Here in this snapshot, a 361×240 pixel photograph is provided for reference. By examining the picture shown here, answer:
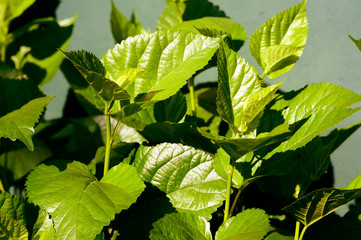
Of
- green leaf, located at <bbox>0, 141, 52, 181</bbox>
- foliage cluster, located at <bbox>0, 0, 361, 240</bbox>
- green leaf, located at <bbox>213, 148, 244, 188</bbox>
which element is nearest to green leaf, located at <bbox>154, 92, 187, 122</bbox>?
foliage cluster, located at <bbox>0, 0, 361, 240</bbox>

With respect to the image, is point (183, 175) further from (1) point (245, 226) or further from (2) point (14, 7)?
(2) point (14, 7)

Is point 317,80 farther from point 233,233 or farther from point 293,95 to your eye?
point 233,233

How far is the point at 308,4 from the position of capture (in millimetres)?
1039

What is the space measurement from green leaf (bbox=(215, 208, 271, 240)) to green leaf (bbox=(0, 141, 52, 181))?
766 millimetres

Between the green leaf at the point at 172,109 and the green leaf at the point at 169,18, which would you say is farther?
the green leaf at the point at 169,18

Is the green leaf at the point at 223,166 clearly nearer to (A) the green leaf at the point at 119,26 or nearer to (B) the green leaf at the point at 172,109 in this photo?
(B) the green leaf at the point at 172,109

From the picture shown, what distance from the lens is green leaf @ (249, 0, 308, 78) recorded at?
2.64 ft

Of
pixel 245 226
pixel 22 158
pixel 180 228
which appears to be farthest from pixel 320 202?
pixel 22 158

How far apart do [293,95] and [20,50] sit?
972 mm

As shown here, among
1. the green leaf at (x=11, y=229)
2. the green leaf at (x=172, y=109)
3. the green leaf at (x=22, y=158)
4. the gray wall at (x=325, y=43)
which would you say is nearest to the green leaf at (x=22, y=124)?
the green leaf at (x=11, y=229)

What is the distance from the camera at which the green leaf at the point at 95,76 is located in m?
0.61

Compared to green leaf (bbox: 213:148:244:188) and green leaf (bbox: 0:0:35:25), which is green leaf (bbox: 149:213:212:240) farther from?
green leaf (bbox: 0:0:35:25)

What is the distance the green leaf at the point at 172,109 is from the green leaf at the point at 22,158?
21.9 inches

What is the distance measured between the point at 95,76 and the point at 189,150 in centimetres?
26
